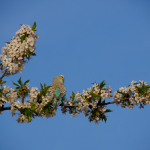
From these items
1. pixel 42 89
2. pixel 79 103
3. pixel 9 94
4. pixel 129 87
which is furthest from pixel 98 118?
pixel 9 94

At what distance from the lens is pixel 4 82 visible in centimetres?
728

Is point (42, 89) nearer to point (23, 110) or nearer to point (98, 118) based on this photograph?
point (23, 110)

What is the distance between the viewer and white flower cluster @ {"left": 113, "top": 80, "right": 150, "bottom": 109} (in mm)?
7453

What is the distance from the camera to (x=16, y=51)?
24.2 feet

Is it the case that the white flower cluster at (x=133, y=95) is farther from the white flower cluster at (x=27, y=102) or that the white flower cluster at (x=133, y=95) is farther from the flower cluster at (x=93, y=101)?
the white flower cluster at (x=27, y=102)

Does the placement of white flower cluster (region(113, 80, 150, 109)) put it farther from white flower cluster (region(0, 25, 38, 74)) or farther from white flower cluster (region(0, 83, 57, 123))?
white flower cluster (region(0, 25, 38, 74))

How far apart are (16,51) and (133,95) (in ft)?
16.4

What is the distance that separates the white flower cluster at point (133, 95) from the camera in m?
7.45

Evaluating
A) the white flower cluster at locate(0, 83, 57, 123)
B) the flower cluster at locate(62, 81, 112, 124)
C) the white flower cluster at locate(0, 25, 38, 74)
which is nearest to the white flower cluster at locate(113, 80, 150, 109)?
the flower cluster at locate(62, 81, 112, 124)

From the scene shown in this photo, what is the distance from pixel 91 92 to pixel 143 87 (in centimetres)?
208

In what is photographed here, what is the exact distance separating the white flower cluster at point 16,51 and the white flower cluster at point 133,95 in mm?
3987

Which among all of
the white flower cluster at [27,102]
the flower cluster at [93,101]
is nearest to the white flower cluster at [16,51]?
the white flower cluster at [27,102]

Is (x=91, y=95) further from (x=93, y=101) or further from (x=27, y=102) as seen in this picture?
(x=27, y=102)

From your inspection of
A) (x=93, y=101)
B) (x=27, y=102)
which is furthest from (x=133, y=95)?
(x=27, y=102)
